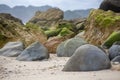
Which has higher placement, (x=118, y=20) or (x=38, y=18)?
(x=118, y=20)

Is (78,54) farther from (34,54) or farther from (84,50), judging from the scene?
(34,54)

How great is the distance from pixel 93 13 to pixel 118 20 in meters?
2.75

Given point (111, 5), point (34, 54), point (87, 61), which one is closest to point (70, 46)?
point (34, 54)

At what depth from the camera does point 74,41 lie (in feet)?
57.1

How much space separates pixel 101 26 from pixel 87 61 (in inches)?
467

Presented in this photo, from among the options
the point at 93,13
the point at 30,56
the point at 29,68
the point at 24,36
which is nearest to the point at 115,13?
the point at 93,13

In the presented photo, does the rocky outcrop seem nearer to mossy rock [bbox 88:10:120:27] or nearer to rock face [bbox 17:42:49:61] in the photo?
mossy rock [bbox 88:10:120:27]

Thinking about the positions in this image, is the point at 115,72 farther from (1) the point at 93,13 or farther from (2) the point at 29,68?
(1) the point at 93,13

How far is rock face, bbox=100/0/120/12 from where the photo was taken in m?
25.5

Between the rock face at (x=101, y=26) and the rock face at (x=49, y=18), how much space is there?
46084mm

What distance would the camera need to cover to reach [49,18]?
75.1 m

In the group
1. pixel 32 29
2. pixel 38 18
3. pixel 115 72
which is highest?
pixel 115 72

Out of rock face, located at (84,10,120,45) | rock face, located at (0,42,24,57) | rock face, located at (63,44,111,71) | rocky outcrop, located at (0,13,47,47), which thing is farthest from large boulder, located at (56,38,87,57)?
rocky outcrop, located at (0,13,47,47)

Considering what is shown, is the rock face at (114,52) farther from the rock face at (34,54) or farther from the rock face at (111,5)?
the rock face at (111,5)
